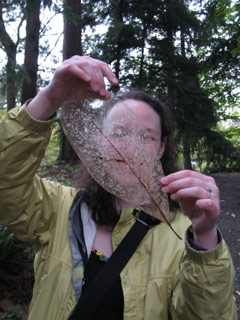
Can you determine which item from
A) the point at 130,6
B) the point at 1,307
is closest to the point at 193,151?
the point at 130,6

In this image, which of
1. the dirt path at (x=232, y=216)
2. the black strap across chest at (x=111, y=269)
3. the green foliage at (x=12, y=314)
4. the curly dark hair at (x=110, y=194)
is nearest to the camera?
the black strap across chest at (x=111, y=269)

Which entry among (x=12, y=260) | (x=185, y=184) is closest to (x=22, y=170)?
(x=185, y=184)

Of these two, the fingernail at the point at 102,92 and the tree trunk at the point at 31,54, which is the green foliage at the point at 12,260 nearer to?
the fingernail at the point at 102,92

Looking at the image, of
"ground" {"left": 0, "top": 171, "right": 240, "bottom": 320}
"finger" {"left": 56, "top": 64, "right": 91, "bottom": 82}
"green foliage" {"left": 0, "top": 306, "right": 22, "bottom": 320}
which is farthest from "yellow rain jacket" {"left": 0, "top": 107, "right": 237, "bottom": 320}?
"ground" {"left": 0, "top": 171, "right": 240, "bottom": 320}

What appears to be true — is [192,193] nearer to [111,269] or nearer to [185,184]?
[185,184]

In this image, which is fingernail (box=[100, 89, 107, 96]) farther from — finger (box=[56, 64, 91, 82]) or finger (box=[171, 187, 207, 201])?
finger (box=[171, 187, 207, 201])

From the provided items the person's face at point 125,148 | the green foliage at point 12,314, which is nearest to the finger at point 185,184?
the person's face at point 125,148

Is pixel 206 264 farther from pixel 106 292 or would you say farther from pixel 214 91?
pixel 214 91
